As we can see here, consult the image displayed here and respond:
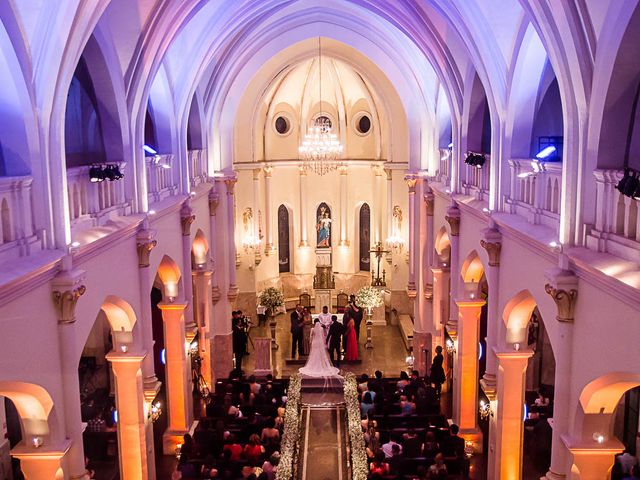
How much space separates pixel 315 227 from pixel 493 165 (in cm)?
1670

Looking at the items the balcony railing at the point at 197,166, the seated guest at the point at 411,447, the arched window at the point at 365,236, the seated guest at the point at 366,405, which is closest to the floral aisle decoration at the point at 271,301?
the arched window at the point at 365,236

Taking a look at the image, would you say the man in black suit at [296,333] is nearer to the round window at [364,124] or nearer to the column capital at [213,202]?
the column capital at [213,202]

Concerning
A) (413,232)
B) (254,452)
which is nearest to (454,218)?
(413,232)

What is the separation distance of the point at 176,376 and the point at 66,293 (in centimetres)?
812

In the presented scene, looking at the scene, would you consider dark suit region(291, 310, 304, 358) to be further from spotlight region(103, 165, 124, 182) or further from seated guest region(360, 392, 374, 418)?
spotlight region(103, 165, 124, 182)

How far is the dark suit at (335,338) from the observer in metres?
22.0

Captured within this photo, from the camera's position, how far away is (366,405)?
16.7 meters

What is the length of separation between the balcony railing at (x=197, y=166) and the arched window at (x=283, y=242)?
9205mm

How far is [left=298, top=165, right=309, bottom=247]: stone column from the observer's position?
94.5ft

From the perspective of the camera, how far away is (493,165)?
1305 centimetres

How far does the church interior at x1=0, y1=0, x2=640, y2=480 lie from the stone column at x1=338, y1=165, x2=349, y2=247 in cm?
14

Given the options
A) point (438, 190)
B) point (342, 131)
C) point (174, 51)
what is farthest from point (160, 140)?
point (342, 131)

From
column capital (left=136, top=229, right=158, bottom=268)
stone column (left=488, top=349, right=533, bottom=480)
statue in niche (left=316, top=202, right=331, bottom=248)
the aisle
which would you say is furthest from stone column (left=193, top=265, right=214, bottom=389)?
stone column (left=488, top=349, right=533, bottom=480)

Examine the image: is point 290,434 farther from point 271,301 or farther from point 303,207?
point 303,207
